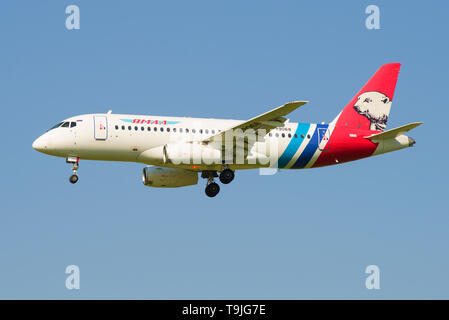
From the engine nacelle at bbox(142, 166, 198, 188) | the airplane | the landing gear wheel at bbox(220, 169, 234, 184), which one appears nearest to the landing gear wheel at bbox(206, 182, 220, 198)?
the airplane

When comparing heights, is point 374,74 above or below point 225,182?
above

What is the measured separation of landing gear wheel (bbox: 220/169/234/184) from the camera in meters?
54.8

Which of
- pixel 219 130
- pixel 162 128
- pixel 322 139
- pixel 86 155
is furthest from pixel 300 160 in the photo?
pixel 86 155

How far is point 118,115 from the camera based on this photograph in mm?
53781

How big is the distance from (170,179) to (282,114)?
1047 centimetres

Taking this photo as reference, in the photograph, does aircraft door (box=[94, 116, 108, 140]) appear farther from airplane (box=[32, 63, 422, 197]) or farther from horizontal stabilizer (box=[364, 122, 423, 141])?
horizontal stabilizer (box=[364, 122, 423, 141])

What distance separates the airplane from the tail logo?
68mm

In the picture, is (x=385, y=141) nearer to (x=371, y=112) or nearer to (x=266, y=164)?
(x=371, y=112)

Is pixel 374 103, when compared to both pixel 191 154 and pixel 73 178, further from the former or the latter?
pixel 73 178

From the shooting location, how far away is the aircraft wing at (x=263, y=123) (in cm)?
4923

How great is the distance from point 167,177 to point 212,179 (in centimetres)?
312

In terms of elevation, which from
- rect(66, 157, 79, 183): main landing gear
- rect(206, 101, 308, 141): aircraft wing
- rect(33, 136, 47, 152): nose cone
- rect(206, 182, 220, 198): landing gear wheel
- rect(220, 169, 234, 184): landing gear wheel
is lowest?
rect(206, 182, 220, 198): landing gear wheel

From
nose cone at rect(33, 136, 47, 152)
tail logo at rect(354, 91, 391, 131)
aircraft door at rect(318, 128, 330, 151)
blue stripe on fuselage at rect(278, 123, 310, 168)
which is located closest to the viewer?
nose cone at rect(33, 136, 47, 152)

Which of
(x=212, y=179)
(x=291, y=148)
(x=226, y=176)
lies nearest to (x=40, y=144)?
(x=212, y=179)
